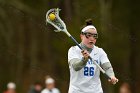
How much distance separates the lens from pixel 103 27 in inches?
1340

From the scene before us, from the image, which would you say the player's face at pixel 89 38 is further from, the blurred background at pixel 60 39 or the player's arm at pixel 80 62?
the blurred background at pixel 60 39

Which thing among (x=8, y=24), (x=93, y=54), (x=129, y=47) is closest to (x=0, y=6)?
(x=8, y=24)

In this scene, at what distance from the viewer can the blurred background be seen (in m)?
34.5

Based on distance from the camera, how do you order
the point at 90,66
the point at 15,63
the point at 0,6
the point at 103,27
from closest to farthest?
1. the point at 90,66
2. the point at 103,27
3. the point at 0,6
4. the point at 15,63

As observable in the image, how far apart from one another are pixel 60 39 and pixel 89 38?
91.9 feet

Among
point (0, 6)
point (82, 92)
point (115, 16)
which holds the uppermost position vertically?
point (0, 6)

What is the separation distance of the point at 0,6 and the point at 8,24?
4515mm

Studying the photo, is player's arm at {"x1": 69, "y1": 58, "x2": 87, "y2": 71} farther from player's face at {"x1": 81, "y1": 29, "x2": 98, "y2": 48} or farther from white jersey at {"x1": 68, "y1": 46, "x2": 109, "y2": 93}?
player's face at {"x1": 81, "y1": 29, "x2": 98, "y2": 48}

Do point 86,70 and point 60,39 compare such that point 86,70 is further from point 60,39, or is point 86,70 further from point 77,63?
Result: point 60,39

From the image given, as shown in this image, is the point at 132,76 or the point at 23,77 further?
the point at 23,77

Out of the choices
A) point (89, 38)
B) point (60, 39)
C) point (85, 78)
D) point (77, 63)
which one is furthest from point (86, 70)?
point (60, 39)

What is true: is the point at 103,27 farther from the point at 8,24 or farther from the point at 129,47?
the point at 8,24

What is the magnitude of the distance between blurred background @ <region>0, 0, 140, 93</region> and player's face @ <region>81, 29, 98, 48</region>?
21.9m

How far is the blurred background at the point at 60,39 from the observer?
3447 cm
